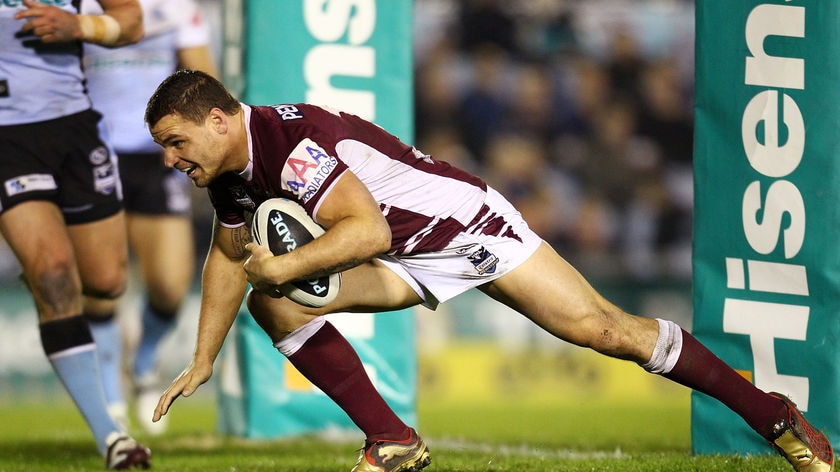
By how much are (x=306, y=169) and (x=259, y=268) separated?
431 millimetres

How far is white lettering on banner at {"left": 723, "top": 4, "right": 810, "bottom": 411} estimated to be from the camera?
566 centimetres

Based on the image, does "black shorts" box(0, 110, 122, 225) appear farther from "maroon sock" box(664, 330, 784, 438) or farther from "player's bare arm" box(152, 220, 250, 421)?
"maroon sock" box(664, 330, 784, 438)

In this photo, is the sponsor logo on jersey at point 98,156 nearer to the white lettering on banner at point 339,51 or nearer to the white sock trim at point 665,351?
the white lettering on banner at point 339,51

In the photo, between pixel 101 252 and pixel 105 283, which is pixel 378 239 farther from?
pixel 105 283

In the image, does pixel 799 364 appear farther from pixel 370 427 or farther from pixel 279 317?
pixel 279 317

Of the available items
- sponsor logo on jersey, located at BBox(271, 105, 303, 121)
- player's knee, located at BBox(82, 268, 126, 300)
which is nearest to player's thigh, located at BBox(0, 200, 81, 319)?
player's knee, located at BBox(82, 268, 126, 300)

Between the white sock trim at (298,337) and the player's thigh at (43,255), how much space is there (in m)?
1.70

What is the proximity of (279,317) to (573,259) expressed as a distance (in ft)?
29.9

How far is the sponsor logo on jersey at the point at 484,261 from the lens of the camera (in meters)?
5.08

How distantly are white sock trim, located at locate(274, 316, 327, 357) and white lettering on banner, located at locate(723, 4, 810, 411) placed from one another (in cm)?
209

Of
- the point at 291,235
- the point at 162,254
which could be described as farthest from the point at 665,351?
the point at 162,254

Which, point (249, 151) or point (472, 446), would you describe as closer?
point (249, 151)

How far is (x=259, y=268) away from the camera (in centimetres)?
455

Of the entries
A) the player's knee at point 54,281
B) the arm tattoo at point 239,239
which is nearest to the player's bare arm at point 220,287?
the arm tattoo at point 239,239
